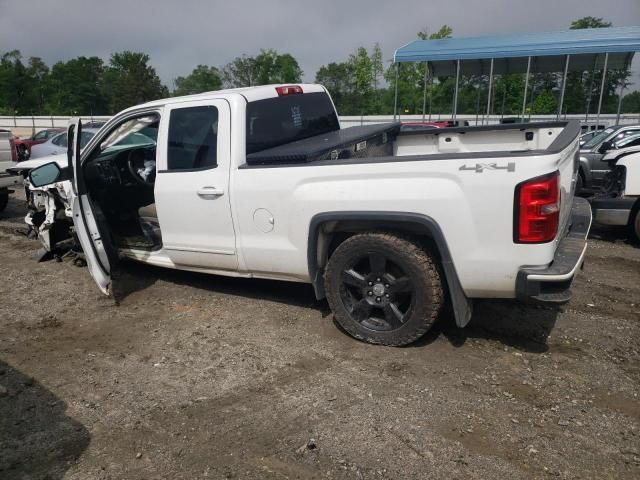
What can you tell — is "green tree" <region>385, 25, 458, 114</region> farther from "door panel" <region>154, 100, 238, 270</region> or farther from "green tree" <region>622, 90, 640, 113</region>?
"door panel" <region>154, 100, 238, 270</region>

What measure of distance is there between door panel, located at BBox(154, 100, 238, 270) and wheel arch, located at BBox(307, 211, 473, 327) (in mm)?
813

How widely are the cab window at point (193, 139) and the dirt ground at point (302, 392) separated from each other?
1367 millimetres

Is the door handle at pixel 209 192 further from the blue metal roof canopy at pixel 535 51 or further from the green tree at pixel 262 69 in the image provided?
the green tree at pixel 262 69

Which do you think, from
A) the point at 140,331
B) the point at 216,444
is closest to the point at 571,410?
the point at 216,444

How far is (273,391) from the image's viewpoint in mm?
3350

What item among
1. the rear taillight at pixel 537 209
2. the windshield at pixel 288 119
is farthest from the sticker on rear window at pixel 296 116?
the rear taillight at pixel 537 209

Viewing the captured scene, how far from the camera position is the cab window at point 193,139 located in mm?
4301

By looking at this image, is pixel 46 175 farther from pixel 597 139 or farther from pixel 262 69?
pixel 262 69

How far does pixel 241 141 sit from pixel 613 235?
6.04m

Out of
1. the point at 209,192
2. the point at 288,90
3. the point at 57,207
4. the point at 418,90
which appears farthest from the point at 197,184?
the point at 418,90

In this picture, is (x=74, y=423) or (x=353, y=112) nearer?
(x=74, y=423)

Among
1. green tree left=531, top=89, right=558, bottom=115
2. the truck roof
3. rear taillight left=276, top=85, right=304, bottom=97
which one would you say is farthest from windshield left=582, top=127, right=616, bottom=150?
green tree left=531, top=89, right=558, bottom=115

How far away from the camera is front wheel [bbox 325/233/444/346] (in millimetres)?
3541

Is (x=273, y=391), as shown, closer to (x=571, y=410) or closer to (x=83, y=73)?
(x=571, y=410)
